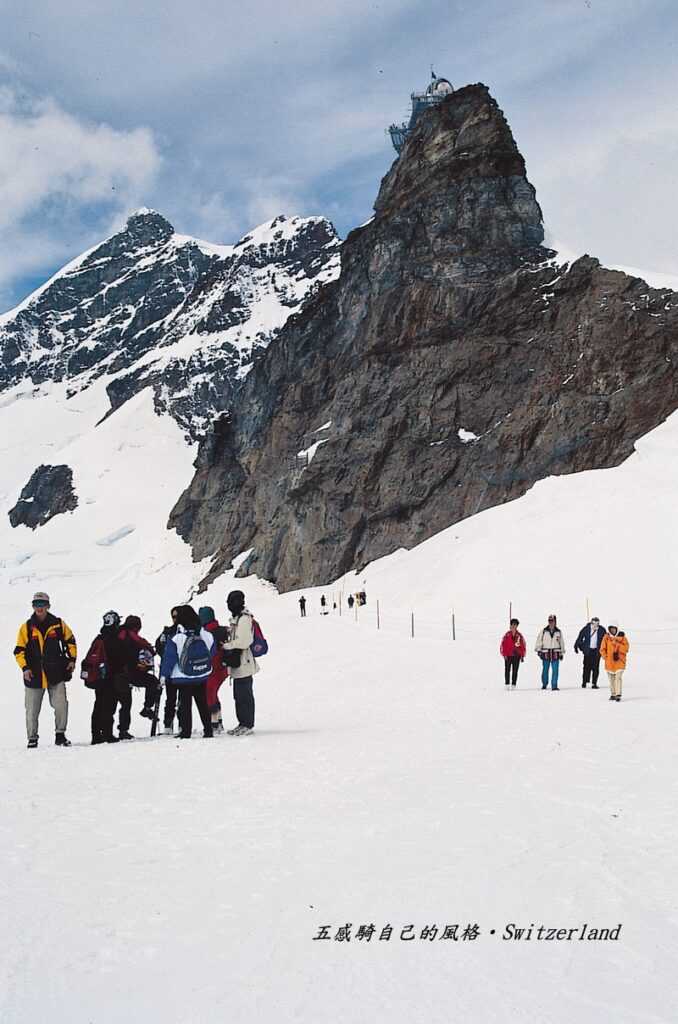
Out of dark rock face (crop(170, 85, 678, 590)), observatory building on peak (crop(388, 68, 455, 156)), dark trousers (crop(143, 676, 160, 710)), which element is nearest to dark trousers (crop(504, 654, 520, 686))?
dark trousers (crop(143, 676, 160, 710))

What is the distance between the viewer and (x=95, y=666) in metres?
10.7

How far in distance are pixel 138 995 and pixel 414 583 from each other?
37167mm

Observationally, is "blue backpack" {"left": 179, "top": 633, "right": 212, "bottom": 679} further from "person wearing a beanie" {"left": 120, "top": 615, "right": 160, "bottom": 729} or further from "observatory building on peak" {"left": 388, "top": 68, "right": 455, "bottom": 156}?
"observatory building on peak" {"left": 388, "top": 68, "right": 455, "bottom": 156}

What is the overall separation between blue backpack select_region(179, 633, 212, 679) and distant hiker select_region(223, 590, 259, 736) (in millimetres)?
380

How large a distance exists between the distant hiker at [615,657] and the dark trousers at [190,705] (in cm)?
683

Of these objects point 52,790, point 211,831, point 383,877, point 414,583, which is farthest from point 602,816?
point 414,583

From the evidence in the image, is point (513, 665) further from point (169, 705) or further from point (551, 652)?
point (169, 705)

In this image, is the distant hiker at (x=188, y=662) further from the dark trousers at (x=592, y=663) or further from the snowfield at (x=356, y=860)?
the dark trousers at (x=592, y=663)

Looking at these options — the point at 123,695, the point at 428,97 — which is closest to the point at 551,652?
the point at 123,695

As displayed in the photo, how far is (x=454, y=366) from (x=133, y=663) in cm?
4253

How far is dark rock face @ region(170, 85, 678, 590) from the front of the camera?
4466 centimetres

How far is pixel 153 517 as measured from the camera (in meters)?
101

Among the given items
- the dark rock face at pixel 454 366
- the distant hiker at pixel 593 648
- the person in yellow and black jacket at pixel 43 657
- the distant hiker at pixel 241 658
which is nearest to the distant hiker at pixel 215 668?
the distant hiker at pixel 241 658

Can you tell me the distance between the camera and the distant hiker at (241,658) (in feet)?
34.7
